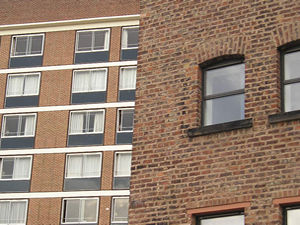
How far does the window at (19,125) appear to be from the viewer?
179 feet

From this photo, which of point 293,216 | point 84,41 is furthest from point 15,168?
point 293,216

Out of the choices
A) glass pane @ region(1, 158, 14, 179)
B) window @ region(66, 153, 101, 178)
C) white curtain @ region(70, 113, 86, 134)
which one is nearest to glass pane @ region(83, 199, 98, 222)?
window @ region(66, 153, 101, 178)

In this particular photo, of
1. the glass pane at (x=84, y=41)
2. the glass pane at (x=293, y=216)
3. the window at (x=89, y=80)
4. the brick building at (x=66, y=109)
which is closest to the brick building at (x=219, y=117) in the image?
the glass pane at (x=293, y=216)

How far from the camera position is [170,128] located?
1459 cm

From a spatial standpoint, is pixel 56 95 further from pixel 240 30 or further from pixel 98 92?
pixel 240 30

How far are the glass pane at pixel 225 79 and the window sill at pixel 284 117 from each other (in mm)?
1092

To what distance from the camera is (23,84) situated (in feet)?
185

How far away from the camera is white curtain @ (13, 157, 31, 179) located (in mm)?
53219

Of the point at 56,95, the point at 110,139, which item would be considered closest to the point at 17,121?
the point at 56,95

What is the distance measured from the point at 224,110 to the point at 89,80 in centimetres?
4099

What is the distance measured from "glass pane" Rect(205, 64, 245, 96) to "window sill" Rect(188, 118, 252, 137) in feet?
2.57

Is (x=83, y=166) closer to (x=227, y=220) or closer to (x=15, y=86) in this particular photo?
(x=15, y=86)

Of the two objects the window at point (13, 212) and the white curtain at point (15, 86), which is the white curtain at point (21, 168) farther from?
the white curtain at point (15, 86)

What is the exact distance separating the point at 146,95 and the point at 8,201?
39003 mm
